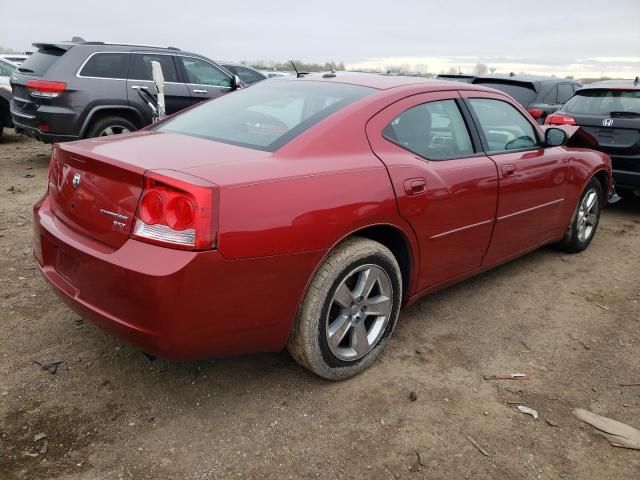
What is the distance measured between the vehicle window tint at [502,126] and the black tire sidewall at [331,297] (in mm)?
1268

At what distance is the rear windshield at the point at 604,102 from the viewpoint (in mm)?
6355

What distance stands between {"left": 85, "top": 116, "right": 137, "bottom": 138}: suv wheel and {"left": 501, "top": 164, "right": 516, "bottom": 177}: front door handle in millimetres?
5424

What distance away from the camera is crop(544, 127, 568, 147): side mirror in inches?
164

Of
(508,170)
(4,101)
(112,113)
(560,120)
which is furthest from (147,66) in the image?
(508,170)

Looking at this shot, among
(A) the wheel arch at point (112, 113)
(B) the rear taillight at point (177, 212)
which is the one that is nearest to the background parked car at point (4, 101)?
(A) the wheel arch at point (112, 113)

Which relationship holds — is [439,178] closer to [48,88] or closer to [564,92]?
[48,88]

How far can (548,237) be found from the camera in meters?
4.43

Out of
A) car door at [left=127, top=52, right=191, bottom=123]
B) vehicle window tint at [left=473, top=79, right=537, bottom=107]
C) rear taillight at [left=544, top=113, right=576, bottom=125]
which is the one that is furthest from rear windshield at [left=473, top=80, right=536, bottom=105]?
car door at [left=127, top=52, right=191, bottom=123]

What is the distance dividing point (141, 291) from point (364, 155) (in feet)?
4.21

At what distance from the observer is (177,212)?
2111 millimetres

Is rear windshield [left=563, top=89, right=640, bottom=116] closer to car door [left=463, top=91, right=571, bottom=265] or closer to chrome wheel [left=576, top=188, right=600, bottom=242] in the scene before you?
chrome wheel [left=576, top=188, right=600, bottom=242]

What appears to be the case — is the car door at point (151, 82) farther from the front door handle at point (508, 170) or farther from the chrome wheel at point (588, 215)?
the chrome wheel at point (588, 215)

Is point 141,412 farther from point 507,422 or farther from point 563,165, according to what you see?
point 563,165

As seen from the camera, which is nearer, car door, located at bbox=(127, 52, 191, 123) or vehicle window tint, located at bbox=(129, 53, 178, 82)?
car door, located at bbox=(127, 52, 191, 123)
